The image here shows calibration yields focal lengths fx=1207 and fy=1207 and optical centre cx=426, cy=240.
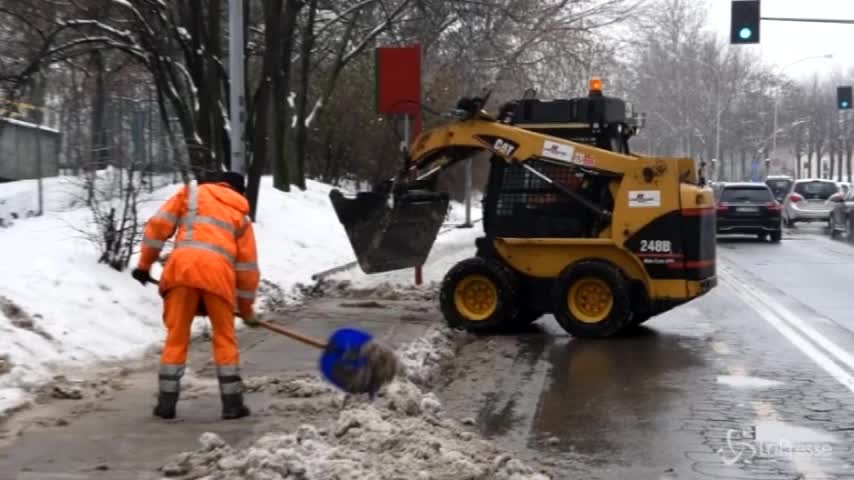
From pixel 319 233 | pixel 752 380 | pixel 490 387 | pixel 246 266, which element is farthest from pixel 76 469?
pixel 319 233

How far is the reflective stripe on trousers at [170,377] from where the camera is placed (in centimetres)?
780

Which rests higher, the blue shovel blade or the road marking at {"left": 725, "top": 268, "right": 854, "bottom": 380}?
the blue shovel blade

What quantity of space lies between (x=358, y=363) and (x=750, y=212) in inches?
988

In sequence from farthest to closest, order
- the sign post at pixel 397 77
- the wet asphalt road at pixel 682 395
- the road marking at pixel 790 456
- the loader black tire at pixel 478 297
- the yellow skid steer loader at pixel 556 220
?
1. the sign post at pixel 397 77
2. the loader black tire at pixel 478 297
3. the yellow skid steer loader at pixel 556 220
4. the wet asphalt road at pixel 682 395
5. the road marking at pixel 790 456

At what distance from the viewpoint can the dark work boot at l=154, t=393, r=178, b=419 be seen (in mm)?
7875

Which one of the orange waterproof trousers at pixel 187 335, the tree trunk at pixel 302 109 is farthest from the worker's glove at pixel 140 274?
the tree trunk at pixel 302 109

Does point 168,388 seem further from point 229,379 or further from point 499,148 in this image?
point 499,148

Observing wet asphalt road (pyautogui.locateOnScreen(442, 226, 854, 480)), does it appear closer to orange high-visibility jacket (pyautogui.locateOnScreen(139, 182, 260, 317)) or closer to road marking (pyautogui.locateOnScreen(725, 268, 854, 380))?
road marking (pyautogui.locateOnScreen(725, 268, 854, 380))

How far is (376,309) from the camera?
14820mm

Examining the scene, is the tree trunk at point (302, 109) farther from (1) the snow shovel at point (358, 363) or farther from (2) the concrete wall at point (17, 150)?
(1) the snow shovel at point (358, 363)

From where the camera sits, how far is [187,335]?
7855 millimetres

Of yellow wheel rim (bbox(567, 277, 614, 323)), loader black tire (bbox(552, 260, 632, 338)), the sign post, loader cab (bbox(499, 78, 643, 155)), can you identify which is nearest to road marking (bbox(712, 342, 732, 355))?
loader black tire (bbox(552, 260, 632, 338))

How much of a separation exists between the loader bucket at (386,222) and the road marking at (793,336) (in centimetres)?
411

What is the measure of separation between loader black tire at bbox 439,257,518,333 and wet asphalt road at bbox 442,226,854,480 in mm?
292
